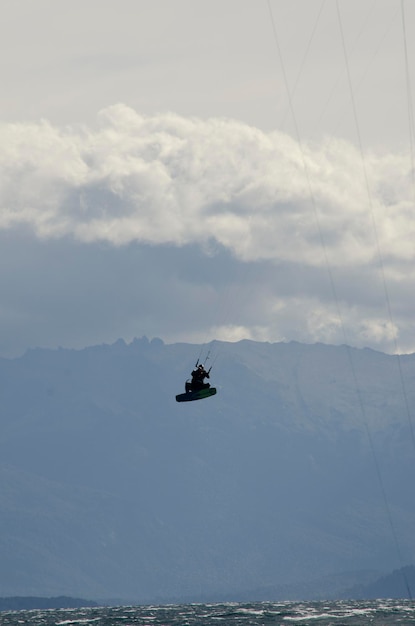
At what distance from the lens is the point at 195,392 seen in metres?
122

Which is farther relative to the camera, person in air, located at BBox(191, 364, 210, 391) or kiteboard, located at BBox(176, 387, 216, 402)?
person in air, located at BBox(191, 364, 210, 391)

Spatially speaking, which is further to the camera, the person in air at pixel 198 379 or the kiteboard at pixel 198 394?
the person in air at pixel 198 379

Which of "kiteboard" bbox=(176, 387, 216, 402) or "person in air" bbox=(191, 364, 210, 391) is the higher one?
"person in air" bbox=(191, 364, 210, 391)

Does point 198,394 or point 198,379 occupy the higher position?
point 198,379

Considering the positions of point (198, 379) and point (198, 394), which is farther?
point (198, 379)

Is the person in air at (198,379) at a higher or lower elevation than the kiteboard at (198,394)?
higher
